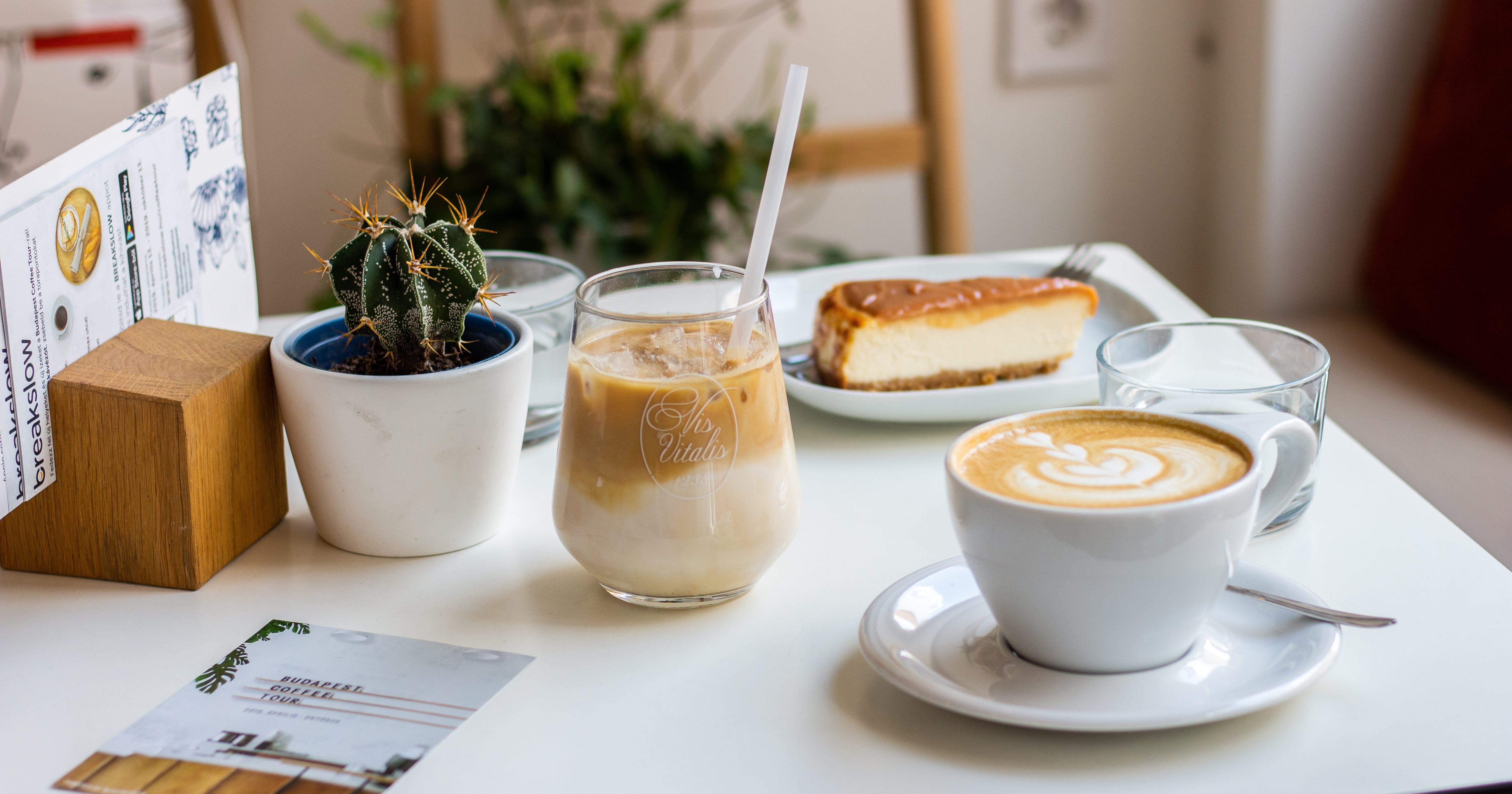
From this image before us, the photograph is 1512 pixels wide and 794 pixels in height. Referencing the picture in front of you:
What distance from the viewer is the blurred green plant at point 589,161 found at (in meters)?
2.01

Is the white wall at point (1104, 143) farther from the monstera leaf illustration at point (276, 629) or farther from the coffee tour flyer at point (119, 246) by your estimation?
the monstera leaf illustration at point (276, 629)

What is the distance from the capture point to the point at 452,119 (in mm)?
2383

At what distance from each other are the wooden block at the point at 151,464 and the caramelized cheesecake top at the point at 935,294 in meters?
0.47

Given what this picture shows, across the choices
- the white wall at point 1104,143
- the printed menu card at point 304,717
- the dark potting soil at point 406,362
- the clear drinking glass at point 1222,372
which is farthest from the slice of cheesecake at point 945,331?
the white wall at point 1104,143

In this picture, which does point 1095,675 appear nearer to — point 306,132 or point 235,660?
point 235,660

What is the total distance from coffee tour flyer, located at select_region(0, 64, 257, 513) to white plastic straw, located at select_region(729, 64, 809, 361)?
41 centimetres

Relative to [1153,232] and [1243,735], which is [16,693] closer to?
[1243,735]

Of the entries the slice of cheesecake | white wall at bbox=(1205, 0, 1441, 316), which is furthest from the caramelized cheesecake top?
white wall at bbox=(1205, 0, 1441, 316)

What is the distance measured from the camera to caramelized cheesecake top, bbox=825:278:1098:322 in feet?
3.31

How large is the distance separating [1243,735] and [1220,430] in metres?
0.15

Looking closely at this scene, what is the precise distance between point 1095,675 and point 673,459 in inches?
9.6

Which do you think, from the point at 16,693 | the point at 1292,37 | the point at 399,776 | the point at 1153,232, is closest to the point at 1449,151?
the point at 1292,37

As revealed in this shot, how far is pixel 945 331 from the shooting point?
3.39 feet

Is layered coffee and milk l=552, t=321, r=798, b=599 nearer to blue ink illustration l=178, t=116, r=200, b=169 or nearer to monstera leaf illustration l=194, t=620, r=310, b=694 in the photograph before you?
monstera leaf illustration l=194, t=620, r=310, b=694
